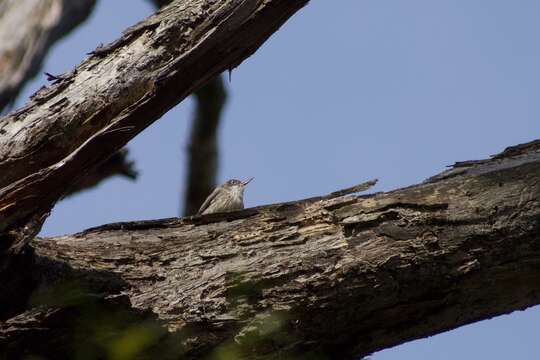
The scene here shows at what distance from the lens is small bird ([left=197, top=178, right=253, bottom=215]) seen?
9320mm

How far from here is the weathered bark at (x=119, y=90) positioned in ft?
17.5

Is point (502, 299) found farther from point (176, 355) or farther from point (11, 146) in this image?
point (11, 146)

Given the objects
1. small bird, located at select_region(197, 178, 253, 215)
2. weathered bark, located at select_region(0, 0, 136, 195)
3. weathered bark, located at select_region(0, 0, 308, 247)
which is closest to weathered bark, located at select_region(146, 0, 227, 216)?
small bird, located at select_region(197, 178, 253, 215)

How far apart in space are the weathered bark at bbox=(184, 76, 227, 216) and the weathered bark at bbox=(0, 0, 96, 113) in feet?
9.52

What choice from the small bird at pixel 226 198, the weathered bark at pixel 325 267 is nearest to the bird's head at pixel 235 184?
the small bird at pixel 226 198

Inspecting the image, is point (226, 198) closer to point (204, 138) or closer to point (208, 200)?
point (208, 200)

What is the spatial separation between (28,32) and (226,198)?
4.81 meters

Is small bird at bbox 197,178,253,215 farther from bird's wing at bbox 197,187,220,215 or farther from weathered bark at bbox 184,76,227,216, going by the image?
weathered bark at bbox 184,76,227,216

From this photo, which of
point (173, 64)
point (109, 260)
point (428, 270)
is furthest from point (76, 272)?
point (428, 270)

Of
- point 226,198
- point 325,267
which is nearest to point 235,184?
point 226,198

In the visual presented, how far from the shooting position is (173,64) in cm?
557

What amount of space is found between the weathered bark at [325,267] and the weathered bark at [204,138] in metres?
2.43

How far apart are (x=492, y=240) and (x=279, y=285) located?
1.09 m

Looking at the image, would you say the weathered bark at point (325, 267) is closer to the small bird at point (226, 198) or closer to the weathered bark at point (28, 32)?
the weathered bark at point (28, 32)
